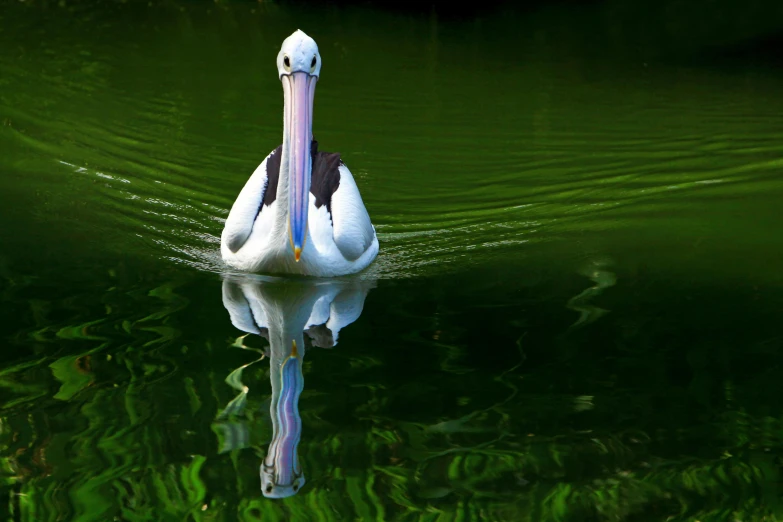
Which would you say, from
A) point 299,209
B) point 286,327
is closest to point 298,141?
point 299,209

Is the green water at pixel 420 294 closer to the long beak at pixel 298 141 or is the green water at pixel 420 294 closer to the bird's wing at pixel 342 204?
the bird's wing at pixel 342 204

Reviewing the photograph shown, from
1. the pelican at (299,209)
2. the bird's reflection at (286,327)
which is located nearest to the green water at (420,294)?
the bird's reflection at (286,327)

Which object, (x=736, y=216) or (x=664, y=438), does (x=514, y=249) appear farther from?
→ (x=664, y=438)

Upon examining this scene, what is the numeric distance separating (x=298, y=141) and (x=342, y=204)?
829 millimetres

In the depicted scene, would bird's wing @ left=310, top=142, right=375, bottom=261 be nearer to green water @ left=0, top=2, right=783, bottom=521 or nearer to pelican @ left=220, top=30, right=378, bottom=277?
pelican @ left=220, top=30, right=378, bottom=277

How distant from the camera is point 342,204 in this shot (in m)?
6.32

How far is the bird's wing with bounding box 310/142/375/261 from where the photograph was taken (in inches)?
242

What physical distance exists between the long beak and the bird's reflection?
1.29ft

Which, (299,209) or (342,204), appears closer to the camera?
(299,209)

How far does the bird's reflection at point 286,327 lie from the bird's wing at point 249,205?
0.22 m

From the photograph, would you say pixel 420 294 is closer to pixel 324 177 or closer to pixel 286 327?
pixel 286 327

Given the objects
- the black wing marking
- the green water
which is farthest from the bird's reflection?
the black wing marking

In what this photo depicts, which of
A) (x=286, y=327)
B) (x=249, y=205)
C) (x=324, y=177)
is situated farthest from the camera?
(x=324, y=177)

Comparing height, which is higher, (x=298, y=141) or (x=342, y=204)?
(x=298, y=141)
